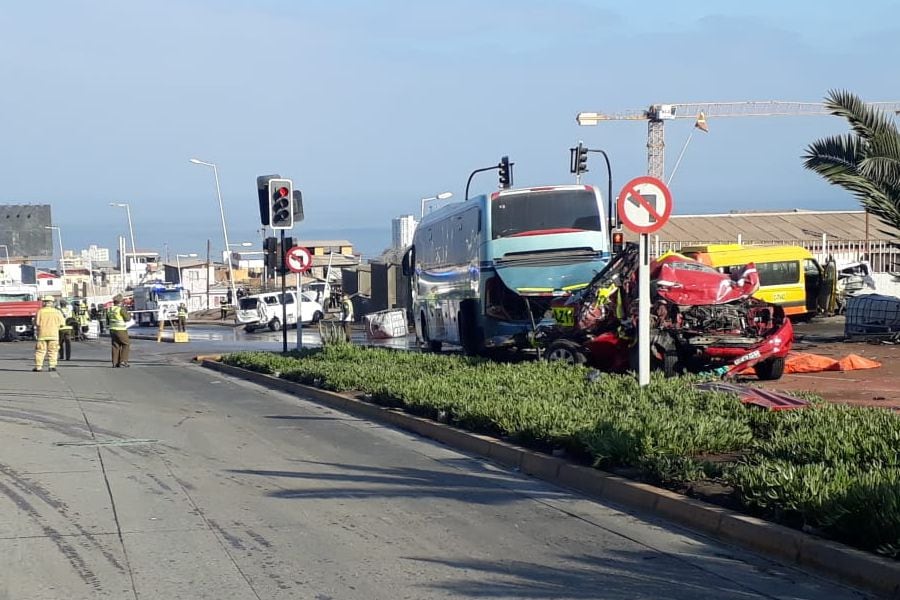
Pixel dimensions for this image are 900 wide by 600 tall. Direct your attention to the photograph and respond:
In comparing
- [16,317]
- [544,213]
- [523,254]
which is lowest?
[16,317]

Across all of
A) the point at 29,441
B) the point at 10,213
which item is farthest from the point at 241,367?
the point at 10,213

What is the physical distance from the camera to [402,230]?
280ft

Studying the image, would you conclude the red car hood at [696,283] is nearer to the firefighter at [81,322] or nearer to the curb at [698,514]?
the curb at [698,514]

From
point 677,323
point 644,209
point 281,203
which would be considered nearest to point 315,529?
point 644,209

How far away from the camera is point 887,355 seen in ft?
65.4

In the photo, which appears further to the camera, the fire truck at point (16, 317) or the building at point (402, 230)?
the building at point (402, 230)

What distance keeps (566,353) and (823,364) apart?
13.7 ft

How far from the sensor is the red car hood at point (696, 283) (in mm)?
15836

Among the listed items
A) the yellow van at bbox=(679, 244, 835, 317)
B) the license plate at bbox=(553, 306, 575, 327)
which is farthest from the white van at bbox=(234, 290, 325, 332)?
the license plate at bbox=(553, 306, 575, 327)

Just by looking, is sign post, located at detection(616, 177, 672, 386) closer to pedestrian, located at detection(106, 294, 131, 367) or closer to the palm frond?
the palm frond

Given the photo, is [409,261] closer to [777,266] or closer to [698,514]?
[777,266]

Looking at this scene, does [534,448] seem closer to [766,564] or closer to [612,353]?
[766,564]

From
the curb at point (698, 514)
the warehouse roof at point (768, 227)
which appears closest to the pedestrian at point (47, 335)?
the curb at point (698, 514)

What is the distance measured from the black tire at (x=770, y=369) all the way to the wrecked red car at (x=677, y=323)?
0.01 metres
